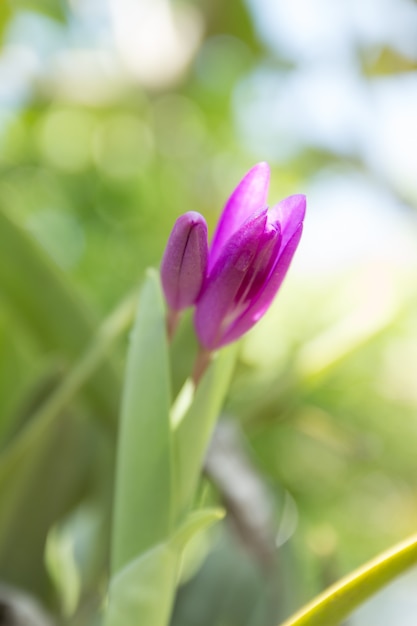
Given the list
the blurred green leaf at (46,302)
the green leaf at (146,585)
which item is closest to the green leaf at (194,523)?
the green leaf at (146,585)

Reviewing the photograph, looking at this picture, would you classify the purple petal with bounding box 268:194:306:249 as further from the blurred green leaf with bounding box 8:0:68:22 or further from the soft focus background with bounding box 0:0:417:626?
the blurred green leaf with bounding box 8:0:68:22

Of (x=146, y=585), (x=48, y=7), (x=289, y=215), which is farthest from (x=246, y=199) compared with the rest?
(x=48, y=7)

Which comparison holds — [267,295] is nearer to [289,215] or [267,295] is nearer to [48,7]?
[289,215]

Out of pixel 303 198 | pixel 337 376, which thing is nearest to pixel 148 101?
pixel 337 376

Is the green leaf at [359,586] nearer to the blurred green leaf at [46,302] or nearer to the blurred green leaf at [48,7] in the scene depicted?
the blurred green leaf at [46,302]

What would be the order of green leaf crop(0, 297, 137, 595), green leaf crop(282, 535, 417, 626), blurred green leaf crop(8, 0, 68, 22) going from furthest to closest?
blurred green leaf crop(8, 0, 68, 22)
green leaf crop(0, 297, 137, 595)
green leaf crop(282, 535, 417, 626)

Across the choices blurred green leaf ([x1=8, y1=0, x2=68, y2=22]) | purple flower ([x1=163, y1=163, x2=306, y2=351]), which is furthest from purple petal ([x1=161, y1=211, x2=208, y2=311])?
blurred green leaf ([x1=8, y1=0, x2=68, y2=22])

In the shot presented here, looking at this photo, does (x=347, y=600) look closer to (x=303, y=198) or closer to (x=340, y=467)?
(x=303, y=198)
